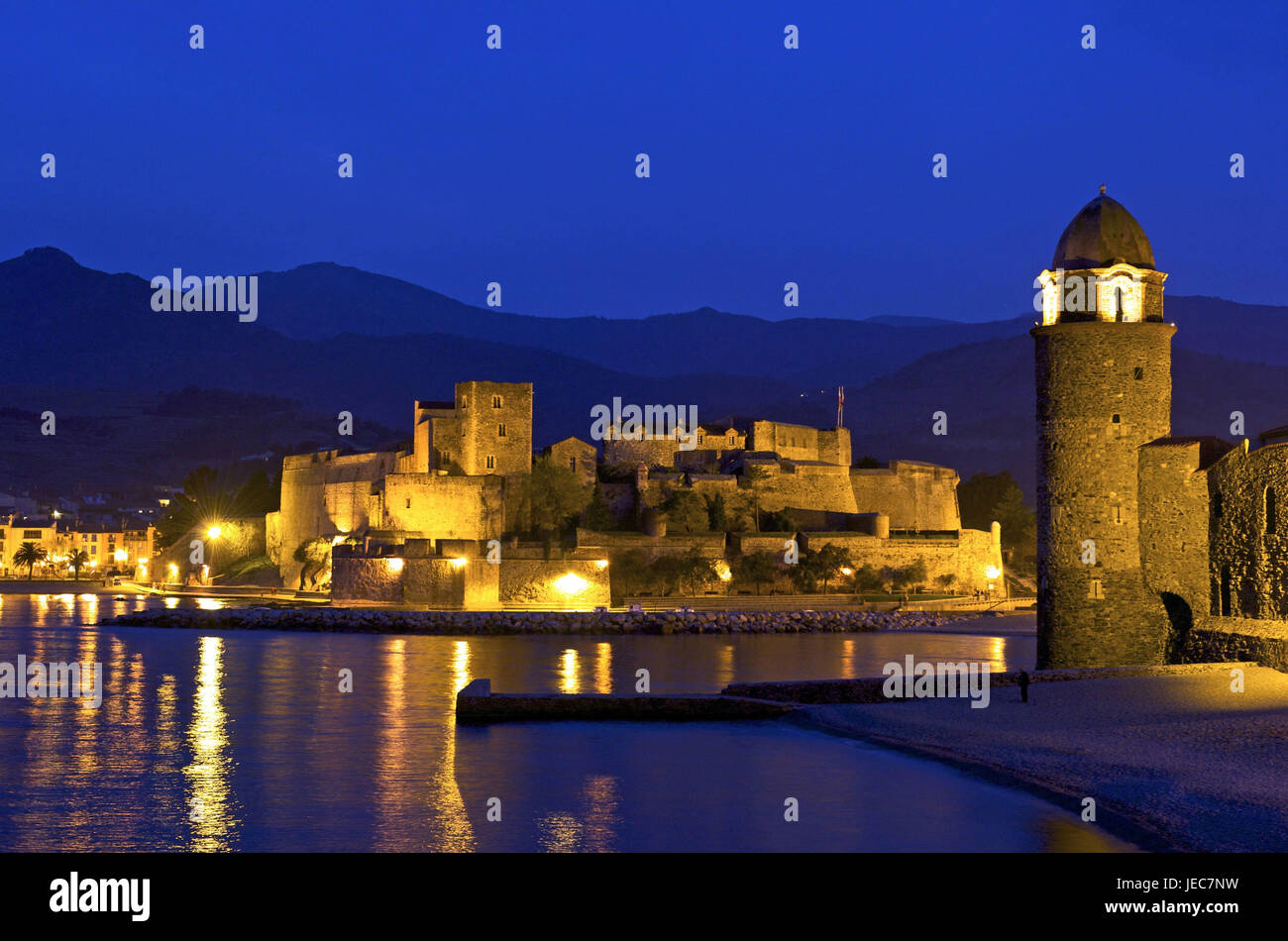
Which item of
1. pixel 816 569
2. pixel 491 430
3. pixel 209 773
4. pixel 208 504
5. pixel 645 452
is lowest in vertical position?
pixel 209 773

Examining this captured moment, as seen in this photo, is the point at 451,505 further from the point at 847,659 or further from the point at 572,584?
the point at 847,659

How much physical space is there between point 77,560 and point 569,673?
192ft

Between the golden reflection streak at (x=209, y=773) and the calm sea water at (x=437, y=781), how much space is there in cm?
4

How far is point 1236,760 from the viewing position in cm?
1308

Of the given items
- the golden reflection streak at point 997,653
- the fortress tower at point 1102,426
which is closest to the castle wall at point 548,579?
the golden reflection streak at point 997,653

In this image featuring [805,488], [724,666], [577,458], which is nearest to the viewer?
[724,666]

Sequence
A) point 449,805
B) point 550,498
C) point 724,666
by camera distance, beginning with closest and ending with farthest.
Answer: point 449,805 < point 724,666 < point 550,498

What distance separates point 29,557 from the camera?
76562 mm

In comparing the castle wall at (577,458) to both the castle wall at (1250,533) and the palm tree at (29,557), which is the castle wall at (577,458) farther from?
the palm tree at (29,557)

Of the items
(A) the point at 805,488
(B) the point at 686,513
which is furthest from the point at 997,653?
(A) the point at 805,488

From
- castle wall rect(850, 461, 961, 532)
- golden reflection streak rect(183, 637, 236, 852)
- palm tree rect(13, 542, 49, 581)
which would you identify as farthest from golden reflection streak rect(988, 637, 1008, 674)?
palm tree rect(13, 542, 49, 581)
